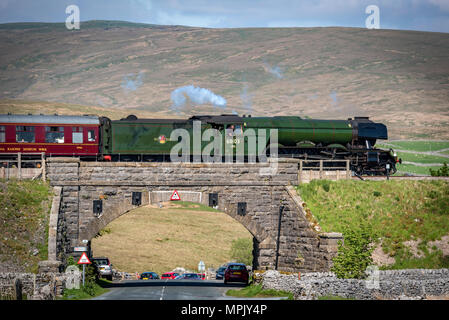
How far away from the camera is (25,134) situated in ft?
138

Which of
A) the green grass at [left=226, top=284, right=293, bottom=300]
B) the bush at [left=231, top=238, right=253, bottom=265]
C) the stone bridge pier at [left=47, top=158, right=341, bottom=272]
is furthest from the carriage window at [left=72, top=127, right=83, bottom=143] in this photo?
the bush at [left=231, top=238, right=253, bottom=265]

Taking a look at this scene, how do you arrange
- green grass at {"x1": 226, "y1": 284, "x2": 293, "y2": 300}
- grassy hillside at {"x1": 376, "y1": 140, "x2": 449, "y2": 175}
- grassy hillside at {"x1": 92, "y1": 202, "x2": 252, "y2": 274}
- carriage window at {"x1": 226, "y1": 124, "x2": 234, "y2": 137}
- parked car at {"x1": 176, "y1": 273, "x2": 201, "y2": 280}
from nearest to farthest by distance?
green grass at {"x1": 226, "y1": 284, "x2": 293, "y2": 300}, carriage window at {"x1": 226, "y1": 124, "x2": 234, "y2": 137}, parked car at {"x1": 176, "y1": 273, "x2": 201, "y2": 280}, grassy hillside at {"x1": 92, "y1": 202, "x2": 252, "y2": 274}, grassy hillside at {"x1": 376, "y1": 140, "x2": 449, "y2": 175}

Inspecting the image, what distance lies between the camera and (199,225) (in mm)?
83625

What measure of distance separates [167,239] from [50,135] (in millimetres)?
33954

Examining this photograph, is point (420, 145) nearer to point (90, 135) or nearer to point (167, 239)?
point (167, 239)

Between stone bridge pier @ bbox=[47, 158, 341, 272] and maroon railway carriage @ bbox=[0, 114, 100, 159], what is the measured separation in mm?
8026

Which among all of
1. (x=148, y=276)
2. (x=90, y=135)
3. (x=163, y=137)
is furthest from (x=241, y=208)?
(x=148, y=276)

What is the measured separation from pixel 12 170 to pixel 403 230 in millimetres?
19929

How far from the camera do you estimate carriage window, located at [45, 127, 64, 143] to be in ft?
138

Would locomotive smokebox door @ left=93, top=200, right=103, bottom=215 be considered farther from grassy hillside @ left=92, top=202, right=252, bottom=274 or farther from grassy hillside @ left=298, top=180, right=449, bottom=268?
grassy hillside @ left=92, top=202, right=252, bottom=274

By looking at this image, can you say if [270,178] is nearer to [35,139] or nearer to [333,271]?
[333,271]

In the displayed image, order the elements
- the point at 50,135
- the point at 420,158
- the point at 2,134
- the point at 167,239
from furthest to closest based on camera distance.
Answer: the point at 420,158 → the point at 167,239 → the point at 50,135 → the point at 2,134

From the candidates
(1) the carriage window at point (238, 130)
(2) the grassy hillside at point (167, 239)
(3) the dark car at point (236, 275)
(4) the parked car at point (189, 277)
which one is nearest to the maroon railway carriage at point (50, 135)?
(1) the carriage window at point (238, 130)

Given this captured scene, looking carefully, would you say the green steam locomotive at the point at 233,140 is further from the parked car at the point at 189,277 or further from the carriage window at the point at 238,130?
the parked car at the point at 189,277
